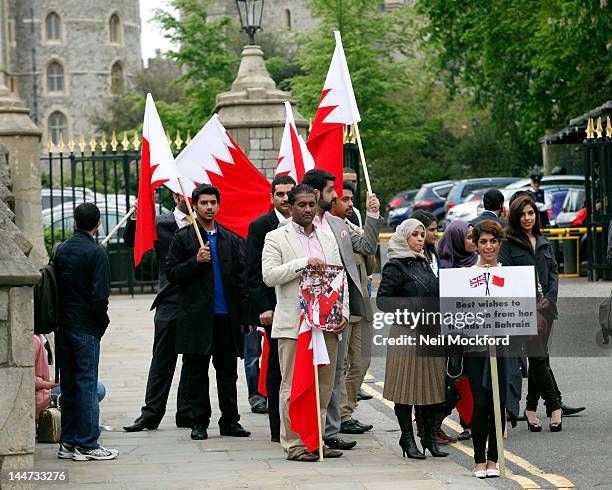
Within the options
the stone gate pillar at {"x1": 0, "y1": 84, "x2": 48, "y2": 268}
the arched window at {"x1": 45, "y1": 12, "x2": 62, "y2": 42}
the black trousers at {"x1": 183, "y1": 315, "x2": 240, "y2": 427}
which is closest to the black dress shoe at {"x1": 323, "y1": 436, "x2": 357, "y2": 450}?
the black trousers at {"x1": 183, "y1": 315, "x2": 240, "y2": 427}

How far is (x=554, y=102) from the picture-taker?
3500cm

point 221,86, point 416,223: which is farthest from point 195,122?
point 416,223

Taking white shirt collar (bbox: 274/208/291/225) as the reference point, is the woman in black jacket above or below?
below

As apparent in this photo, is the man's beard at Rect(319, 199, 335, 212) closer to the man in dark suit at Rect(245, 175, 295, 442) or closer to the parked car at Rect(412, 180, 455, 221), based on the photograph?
the man in dark suit at Rect(245, 175, 295, 442)

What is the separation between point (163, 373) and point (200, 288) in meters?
0.93

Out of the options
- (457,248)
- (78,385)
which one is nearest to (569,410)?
(457,248)

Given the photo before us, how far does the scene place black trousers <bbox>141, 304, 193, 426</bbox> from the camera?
35.6 feet

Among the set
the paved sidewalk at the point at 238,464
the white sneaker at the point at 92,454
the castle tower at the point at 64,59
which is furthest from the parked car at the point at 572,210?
the castle tower at the point at 64,59

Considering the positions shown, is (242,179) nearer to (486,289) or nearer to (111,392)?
(111,392)

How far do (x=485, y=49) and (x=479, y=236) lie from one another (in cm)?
2562

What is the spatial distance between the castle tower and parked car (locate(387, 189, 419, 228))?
55.6m

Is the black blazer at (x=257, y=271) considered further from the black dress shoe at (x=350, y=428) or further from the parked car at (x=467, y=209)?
the parked car at (x=467, y=209)

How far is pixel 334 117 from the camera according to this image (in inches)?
456

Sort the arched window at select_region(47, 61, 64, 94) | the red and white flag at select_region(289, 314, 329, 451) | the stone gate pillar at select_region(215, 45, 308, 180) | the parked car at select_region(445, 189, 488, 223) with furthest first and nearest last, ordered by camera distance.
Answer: the arched window at select_region(47, 61, 64, 94) < the parked car at select_region(445, 189, 488, 223) < the stone gate pillar at select_region(215, 45, 308, 180) < the red and white flag at select_region(289, 314, 329, 451)
